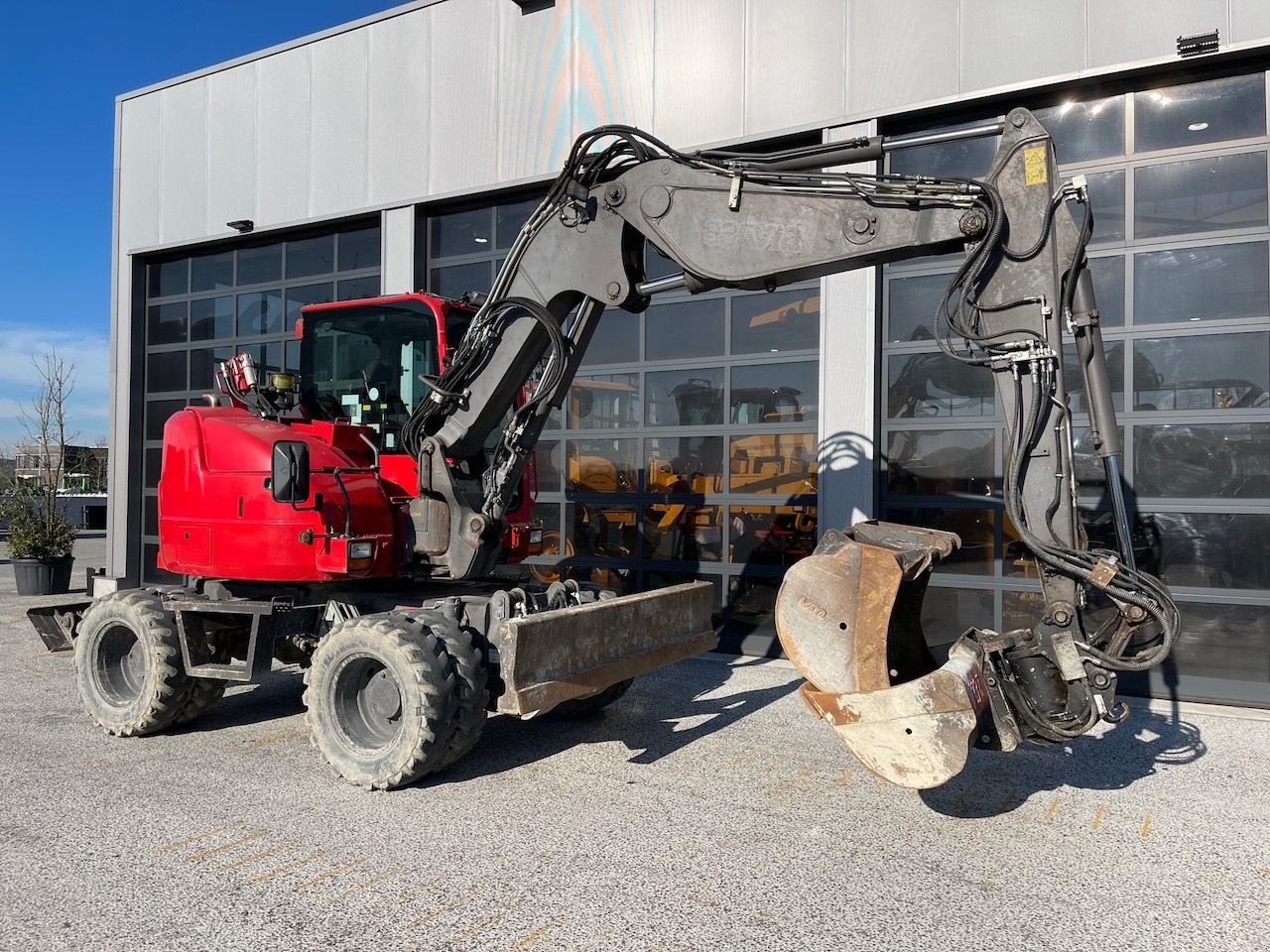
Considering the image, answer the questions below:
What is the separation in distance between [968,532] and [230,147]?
1047 centimetres

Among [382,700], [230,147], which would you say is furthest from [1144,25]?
[230,147]

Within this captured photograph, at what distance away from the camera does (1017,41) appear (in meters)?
8.20

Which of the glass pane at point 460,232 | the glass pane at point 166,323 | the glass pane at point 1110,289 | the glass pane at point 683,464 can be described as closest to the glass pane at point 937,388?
the glass pane at point 1110,289

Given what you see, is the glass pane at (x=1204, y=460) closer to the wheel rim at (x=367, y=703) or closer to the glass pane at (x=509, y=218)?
the wheel rim at (x=367, y=703)

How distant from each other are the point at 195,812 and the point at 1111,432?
16.1 ft

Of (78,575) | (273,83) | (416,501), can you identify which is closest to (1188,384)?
(416,501)

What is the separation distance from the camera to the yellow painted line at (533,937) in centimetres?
351

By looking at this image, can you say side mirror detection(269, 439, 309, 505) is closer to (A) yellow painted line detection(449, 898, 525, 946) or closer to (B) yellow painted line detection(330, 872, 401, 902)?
(B) yellow painted line detection(330, 872, 401, 902)

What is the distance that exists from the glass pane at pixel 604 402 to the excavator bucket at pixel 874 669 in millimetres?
5548

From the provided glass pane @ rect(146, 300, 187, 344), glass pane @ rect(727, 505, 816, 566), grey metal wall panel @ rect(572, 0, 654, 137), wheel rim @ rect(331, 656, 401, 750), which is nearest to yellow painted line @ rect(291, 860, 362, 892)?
wheel rim @ rect(331, 656, 401, 750)

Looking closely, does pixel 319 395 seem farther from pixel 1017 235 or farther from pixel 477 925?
pixel 1017 235

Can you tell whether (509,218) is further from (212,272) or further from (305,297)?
(212,272)

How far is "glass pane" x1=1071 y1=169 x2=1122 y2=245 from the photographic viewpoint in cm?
815

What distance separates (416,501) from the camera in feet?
20.4
